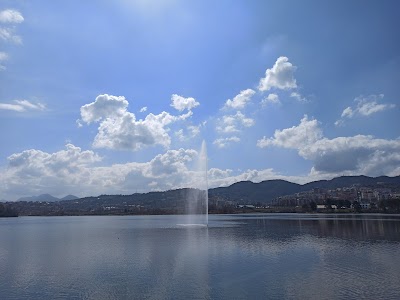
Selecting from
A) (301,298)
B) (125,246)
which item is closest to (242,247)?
(125,246)

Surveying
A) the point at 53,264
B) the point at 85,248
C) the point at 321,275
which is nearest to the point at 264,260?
the point at 321,275

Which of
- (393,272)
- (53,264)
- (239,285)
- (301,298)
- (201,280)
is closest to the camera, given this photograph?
(301,298)

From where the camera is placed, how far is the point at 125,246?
59.2m

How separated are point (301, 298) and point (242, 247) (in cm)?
2905

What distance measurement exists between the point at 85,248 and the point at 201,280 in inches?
1195

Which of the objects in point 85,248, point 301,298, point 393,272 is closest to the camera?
point 301,298

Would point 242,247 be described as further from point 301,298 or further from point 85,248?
point 301,298

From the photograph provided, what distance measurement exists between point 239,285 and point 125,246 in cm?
3194

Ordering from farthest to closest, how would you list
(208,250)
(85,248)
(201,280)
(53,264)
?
1. (85,248)
2. (208,250)
3. (53,264)
4. (201,280)

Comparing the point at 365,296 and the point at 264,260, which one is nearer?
the point at 365,296

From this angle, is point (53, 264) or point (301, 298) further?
point (53, 264)

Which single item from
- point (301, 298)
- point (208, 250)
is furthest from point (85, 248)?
point (301, 298)

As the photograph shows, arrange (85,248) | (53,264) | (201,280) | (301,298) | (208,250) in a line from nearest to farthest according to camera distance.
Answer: (301,298) → (201,280) → (53,264) → (208,250) → (85,248)

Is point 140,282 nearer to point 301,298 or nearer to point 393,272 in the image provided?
point 301,298
